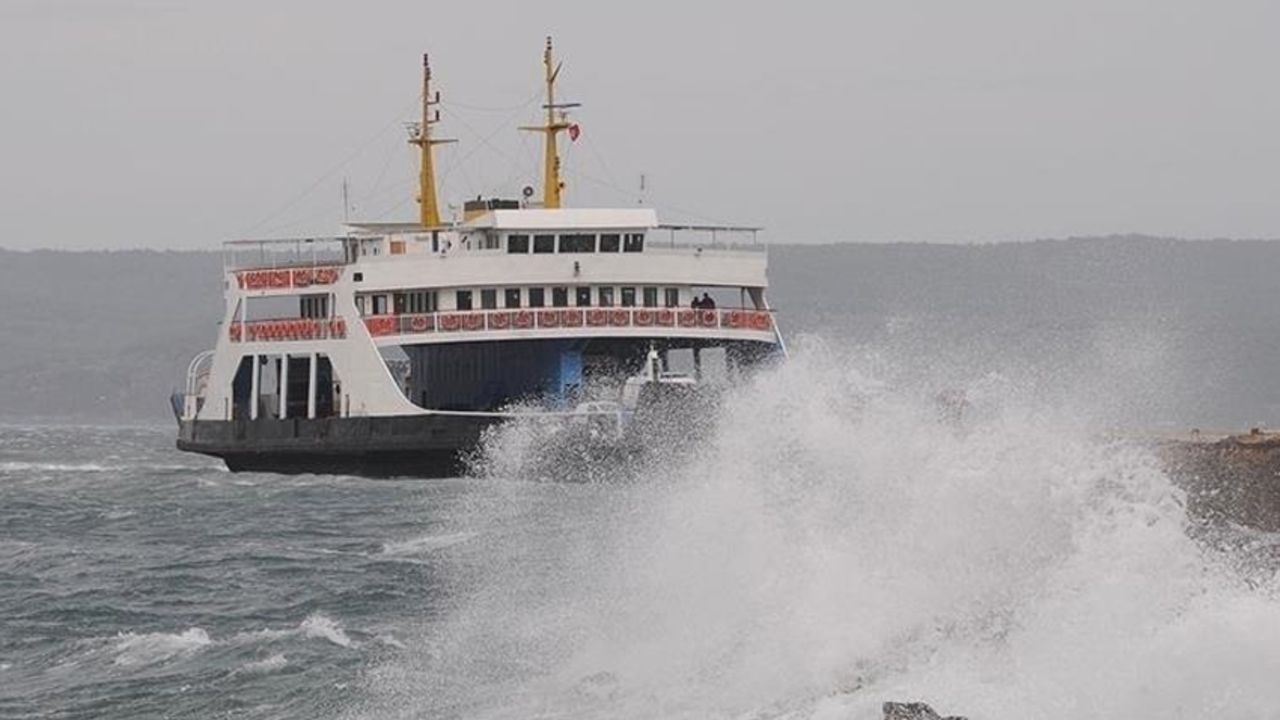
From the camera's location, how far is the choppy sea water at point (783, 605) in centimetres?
2233

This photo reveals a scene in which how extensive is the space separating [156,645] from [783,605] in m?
8.24

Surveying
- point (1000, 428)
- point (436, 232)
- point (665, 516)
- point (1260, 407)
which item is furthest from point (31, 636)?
point (1260, 407)


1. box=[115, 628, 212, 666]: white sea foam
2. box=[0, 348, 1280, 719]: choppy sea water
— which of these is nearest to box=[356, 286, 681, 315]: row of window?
box=[0, 348, 1280, 719]: choppy sea water

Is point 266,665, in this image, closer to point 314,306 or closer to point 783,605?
point 783,605

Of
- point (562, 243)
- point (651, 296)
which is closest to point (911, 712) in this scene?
point (651, 296)

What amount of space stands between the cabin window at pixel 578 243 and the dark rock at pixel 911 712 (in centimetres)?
3824

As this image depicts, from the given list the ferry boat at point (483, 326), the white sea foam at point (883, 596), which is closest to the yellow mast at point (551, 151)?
the ferry boat at point (483, 326)

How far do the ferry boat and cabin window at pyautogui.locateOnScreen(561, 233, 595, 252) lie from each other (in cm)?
3

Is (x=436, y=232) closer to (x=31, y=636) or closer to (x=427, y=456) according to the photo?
(x=427, y=456)

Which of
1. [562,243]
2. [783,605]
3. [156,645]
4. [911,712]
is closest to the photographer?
[911,712]

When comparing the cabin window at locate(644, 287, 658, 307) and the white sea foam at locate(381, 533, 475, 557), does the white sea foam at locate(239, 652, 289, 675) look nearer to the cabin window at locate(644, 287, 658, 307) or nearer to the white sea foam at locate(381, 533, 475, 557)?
the white sea foam at locate(381, 533, 475, 557)

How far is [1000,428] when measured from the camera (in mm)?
26688

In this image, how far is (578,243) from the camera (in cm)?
5869

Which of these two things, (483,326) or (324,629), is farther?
(483,326)
